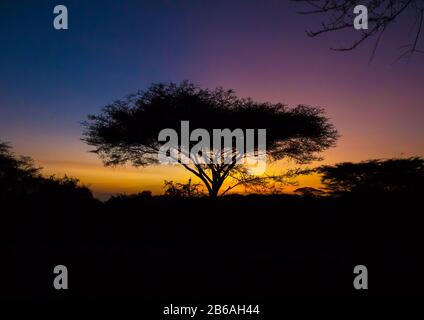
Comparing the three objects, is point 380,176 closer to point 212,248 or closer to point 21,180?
point 212,248

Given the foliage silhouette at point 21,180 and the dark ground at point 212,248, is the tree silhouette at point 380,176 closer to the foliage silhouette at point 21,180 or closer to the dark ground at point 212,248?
the dark ground at point 212,248

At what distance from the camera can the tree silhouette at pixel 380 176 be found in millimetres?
14422

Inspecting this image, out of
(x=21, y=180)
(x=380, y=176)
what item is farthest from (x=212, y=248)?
(x=21, y=180)

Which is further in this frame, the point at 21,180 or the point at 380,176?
the point at 21,180

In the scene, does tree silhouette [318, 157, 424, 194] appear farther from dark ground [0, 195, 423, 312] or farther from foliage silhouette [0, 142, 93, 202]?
foliage silhouette [0, 142, 93, 202]

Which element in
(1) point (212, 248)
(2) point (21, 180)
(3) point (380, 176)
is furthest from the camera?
(2) point (21, 180)

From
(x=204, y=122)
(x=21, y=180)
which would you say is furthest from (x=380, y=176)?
(x=21, y=180)

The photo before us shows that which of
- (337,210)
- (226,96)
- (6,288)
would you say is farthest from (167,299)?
(226,96)

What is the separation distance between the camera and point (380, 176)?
49.0 feet

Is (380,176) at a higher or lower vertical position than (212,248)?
higher

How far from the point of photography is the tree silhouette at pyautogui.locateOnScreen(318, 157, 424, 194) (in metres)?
14.4

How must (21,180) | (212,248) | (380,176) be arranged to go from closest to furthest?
(212,248), (380,176), (21,180)

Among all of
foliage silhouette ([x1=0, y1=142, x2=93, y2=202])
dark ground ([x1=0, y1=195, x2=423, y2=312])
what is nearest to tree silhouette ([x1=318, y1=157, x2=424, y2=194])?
dark ground ([x1=0, y1=195, x2=423, y2=312])

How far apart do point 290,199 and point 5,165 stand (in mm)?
18284
